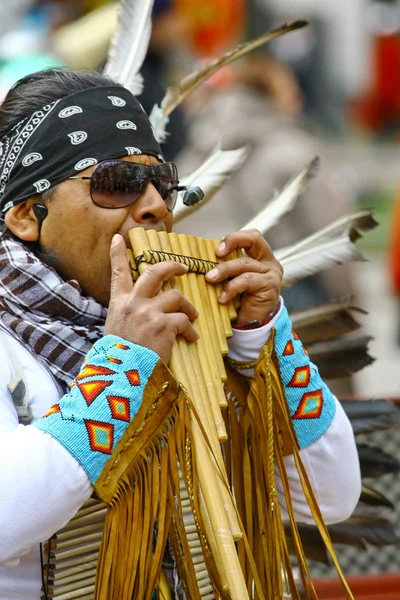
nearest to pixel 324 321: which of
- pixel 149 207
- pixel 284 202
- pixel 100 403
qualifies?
pixel 284 202

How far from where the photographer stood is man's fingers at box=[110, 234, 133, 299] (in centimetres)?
199

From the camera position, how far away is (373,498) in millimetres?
2885

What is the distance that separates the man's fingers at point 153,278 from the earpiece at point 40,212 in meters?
0.31

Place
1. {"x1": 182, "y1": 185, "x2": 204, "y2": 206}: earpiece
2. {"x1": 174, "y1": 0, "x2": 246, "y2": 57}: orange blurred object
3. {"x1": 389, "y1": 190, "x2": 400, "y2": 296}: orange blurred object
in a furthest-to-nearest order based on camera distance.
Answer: {"x1": 174, "y1": 0, "x2": 246, "y2": 57}: orange blurred object, {"x1": 389, "y1": 190, "x2": 400, "y2": 296}: orange blurred object, {"x1": 182, "y1": 185, "x2": 204, "y2": 206}: earpiece

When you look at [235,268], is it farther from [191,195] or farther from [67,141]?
[67,141]

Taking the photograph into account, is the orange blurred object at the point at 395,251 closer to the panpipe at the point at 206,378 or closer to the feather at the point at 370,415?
the feather at the point at 370,415

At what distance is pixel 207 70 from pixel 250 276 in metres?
0.90

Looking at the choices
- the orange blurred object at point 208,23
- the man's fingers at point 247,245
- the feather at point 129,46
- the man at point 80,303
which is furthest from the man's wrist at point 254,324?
the orange blurred object at point 208,23

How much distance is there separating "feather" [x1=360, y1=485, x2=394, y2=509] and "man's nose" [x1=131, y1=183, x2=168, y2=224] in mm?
1113

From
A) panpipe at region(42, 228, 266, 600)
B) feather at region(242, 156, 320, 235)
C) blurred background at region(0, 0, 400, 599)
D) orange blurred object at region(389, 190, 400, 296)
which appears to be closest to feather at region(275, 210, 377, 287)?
feather at region(242, 156, 320, 235)

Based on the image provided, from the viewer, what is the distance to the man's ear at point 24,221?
2199mm

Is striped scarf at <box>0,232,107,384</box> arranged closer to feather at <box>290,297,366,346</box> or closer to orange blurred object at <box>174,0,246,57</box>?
feather at <box>290,297,366,346</box>

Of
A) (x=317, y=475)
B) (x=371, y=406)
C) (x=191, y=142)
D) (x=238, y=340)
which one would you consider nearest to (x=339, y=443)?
(x=317, y=475)

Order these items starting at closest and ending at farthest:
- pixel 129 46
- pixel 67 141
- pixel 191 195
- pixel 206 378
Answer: pixel 206 378 < pixel 67 141 < pixel 191 195 < pixel 129 46
